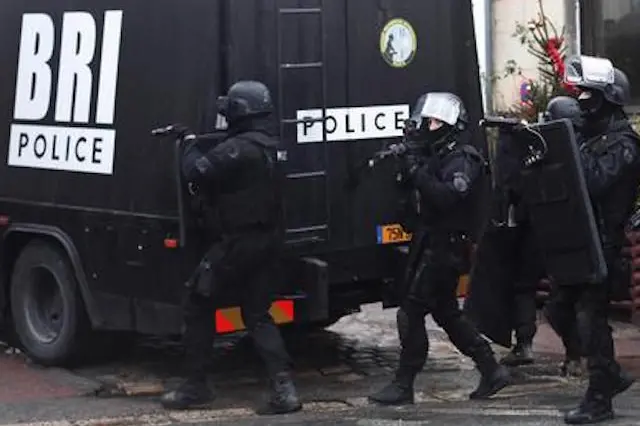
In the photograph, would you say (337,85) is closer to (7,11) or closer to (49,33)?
(49,33)

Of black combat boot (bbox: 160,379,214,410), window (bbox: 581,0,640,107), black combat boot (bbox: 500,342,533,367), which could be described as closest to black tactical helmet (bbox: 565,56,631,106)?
black combat boot (bbox: 500,342,533,367)

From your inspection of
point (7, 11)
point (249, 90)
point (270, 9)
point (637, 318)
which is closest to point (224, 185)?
point (249, 90)

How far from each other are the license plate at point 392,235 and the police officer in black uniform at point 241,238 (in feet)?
3.02

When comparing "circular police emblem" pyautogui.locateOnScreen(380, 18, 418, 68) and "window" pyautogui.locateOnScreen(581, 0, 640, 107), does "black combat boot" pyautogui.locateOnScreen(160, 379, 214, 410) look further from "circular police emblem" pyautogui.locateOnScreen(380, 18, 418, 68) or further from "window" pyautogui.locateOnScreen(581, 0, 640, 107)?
"window" pyautogui.locateOnScreen(581, 0, 640, 107)

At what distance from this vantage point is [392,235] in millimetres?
7594

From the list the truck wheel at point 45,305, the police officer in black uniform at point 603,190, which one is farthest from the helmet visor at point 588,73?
the truck wheel at point 45,305

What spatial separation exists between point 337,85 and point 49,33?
6.36 ft

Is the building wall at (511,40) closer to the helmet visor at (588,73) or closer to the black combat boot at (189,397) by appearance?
the helmet visor at (588,73)

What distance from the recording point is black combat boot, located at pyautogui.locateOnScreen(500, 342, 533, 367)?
814 cm

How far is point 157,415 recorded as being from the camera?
685cm

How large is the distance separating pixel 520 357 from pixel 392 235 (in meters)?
1.35

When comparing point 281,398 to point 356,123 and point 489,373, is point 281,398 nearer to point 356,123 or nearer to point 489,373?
point 489,373

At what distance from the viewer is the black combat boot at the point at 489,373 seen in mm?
6964

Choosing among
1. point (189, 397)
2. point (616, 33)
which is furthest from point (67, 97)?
point (616, 33)
